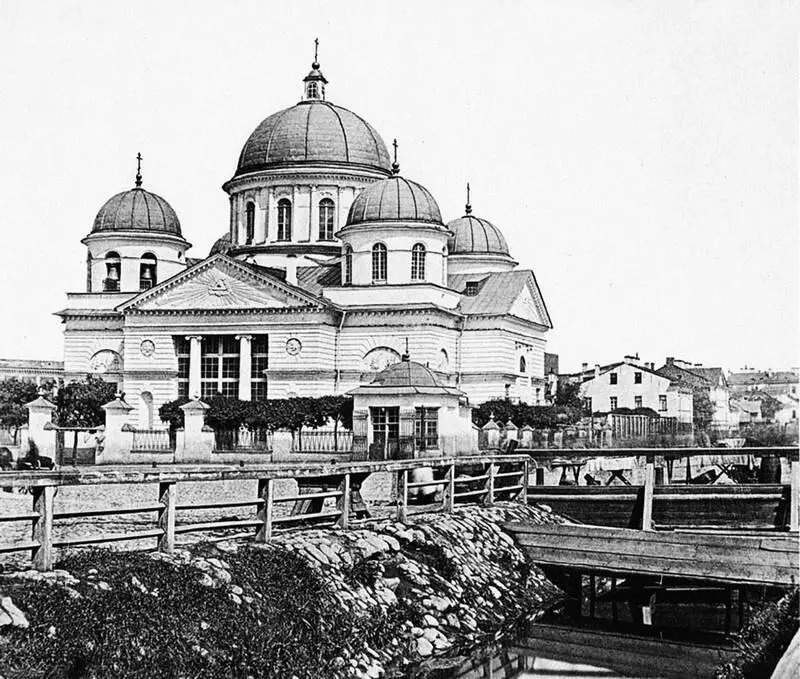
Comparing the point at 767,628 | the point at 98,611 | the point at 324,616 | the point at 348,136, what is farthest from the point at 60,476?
the point at 348,136

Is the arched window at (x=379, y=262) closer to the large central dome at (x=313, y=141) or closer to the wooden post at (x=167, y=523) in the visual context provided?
the large central dome at (x=313, y=141)

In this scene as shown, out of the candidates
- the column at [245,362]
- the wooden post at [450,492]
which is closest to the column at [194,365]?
the column at [245,362]

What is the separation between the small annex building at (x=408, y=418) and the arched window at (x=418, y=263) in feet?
29.7

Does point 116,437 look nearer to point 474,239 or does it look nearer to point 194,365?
point 194,365

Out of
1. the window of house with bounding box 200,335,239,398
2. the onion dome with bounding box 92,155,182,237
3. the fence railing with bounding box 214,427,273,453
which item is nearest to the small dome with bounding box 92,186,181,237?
the onion dome with bounding box 92,155,182,237

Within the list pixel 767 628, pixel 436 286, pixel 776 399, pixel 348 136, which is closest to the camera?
pixel 767 628

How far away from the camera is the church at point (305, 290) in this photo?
43.6 meters

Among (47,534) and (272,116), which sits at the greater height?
(272,116)

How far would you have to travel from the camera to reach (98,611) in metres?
8.88

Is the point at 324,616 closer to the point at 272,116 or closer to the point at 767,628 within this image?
the point at 767,628

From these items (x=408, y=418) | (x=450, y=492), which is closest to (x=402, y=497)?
(x=450, y=492)

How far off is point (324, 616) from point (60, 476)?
2875mm

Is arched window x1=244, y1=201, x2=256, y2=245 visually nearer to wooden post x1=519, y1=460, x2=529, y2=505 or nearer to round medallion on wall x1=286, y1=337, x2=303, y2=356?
round medallion on wall x1=286, y1=337, x2=303, y2=356

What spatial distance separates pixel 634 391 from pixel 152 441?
40.5m
